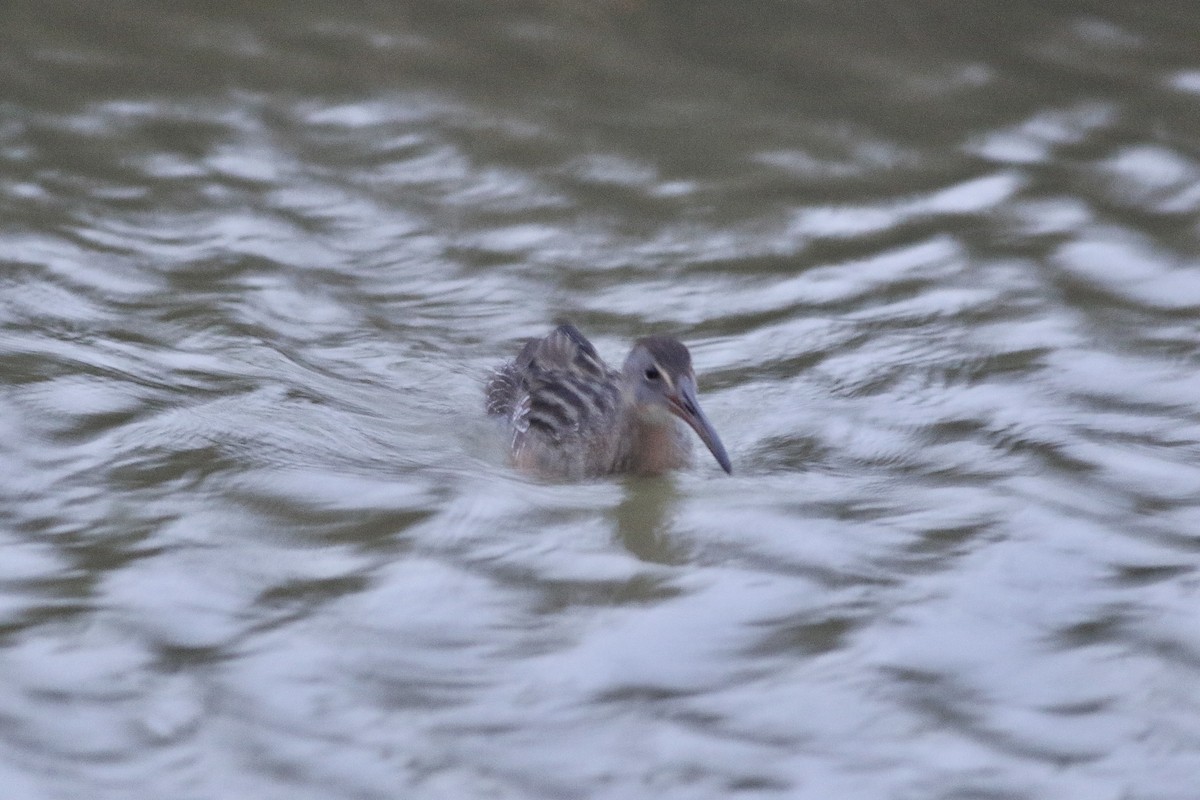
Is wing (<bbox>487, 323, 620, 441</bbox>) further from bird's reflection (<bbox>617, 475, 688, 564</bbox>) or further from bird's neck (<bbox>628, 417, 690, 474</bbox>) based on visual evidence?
bird's reflection (<bbox>617, 475, 688, 564</bbox>)

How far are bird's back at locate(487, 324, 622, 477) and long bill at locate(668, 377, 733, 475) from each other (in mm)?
453

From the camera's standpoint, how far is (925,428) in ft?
26.4

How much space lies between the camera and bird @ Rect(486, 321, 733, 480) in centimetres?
794

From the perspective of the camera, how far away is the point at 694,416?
25.5 ft

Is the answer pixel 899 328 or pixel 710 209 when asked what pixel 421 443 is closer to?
pixel 899 328

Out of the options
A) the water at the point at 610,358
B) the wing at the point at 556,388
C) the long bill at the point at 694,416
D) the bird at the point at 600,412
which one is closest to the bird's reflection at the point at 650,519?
the water at the point at 610,358

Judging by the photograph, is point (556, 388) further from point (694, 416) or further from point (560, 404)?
point (694, 416)

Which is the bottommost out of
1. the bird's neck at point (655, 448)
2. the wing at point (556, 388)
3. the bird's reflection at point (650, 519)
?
the bird's reflection at point (650, 519)

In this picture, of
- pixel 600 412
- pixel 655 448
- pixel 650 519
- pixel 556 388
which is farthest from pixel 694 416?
pixel 556 388

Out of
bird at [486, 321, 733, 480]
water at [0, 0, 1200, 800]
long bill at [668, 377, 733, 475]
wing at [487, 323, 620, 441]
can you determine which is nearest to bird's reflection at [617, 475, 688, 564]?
water at [0, 0, 1200, 800]

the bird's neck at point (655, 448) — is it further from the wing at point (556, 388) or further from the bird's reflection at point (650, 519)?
the wing at point (556, 388)

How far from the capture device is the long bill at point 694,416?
7.53m

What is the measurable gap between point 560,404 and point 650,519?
1089 millimetres

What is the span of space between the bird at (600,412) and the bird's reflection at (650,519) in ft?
0.50
